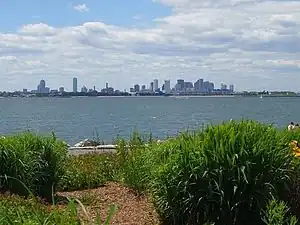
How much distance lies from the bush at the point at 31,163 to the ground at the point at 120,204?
586 mm

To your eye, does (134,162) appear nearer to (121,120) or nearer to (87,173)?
Answer: (87,173)

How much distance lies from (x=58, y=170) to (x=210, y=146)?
370 centimetres

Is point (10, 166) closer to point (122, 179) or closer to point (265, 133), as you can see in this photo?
point (122, 179)

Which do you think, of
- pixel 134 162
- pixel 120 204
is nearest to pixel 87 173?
pixel 134 162

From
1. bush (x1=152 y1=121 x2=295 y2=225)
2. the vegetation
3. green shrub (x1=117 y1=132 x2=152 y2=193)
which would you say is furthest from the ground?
bush (x1=152 y1=121 x2=295 y2=225)

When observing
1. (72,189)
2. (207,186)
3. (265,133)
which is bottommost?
(72,189)

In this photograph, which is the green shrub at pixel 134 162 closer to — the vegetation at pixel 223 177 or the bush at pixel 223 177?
the vegetation at pixel 223 177

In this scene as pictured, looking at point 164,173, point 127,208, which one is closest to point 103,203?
point 127,208

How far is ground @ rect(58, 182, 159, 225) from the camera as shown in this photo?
904 centimetres

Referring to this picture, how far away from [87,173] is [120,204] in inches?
115

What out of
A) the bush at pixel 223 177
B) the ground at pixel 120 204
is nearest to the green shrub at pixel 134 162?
the ground at pixel 120 204

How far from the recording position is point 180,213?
27.4ft

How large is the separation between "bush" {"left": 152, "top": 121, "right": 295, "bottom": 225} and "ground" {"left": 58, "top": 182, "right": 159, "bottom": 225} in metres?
Result: 0.70

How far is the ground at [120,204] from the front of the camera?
29.7 feet
